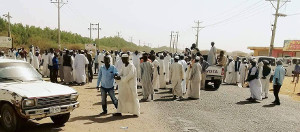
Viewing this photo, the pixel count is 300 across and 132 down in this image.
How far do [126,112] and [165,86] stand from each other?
21.3 feet

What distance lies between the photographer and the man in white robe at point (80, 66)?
1375 cm

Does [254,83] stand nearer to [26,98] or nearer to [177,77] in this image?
[177,77]

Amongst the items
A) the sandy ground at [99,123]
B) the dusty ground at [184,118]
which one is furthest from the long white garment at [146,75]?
the sandy ground at [99,123]

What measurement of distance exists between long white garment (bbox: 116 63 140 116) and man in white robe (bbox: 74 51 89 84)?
266 inches

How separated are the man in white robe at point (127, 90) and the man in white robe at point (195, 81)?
4116mm

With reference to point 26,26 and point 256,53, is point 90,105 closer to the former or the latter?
point 256,53

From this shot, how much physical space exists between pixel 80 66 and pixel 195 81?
6.14 metres

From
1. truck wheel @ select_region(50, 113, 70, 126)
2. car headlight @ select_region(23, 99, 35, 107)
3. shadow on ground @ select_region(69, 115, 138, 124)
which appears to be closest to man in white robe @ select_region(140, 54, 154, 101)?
shadow on ground @ select_region(69, 115, 138, 124)

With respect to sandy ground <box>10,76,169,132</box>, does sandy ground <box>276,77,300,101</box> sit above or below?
below

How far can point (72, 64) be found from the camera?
44.9ft

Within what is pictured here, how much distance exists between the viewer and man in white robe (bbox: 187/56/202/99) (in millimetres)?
11000

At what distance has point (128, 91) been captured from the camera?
7508mm

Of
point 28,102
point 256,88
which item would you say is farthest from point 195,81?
point 28,102

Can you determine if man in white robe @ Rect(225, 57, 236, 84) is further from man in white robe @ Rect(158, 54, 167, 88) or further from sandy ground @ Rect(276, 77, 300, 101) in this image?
man in white robe @ Rect(158, 54, 167, 88)
